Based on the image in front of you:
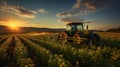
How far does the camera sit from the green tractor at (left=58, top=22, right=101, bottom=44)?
1501 cm

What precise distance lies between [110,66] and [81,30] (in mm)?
8975

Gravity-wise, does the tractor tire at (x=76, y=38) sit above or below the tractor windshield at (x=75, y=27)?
below

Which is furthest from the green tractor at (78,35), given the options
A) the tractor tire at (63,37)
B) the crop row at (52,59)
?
the crop row at (52,59)

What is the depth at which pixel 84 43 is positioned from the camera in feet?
49.2

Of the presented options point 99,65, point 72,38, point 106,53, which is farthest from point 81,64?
point 72,38

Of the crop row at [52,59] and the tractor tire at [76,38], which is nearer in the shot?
the crop row at [52,59]

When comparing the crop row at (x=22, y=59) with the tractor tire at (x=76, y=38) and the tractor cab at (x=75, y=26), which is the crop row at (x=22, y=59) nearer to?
the tractor tire at (x=76, y=38)

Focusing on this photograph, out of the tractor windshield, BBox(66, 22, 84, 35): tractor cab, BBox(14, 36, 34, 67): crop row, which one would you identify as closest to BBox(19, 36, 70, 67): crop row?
BBox(14, 36, 34, 67): crop row

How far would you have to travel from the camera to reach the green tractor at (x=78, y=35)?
15.0 metres

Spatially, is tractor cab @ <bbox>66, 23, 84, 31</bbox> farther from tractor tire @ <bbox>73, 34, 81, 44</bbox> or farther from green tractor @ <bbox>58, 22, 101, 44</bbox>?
tractor tire @ <bbox>73, 34, 81, 44</bbox>

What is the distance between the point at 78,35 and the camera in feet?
50.0

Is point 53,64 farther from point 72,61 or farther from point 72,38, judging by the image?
point 72,38

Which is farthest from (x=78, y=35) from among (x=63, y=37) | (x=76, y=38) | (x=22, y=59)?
(x=22, y=59)

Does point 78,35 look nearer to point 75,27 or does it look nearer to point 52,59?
point 75,27
